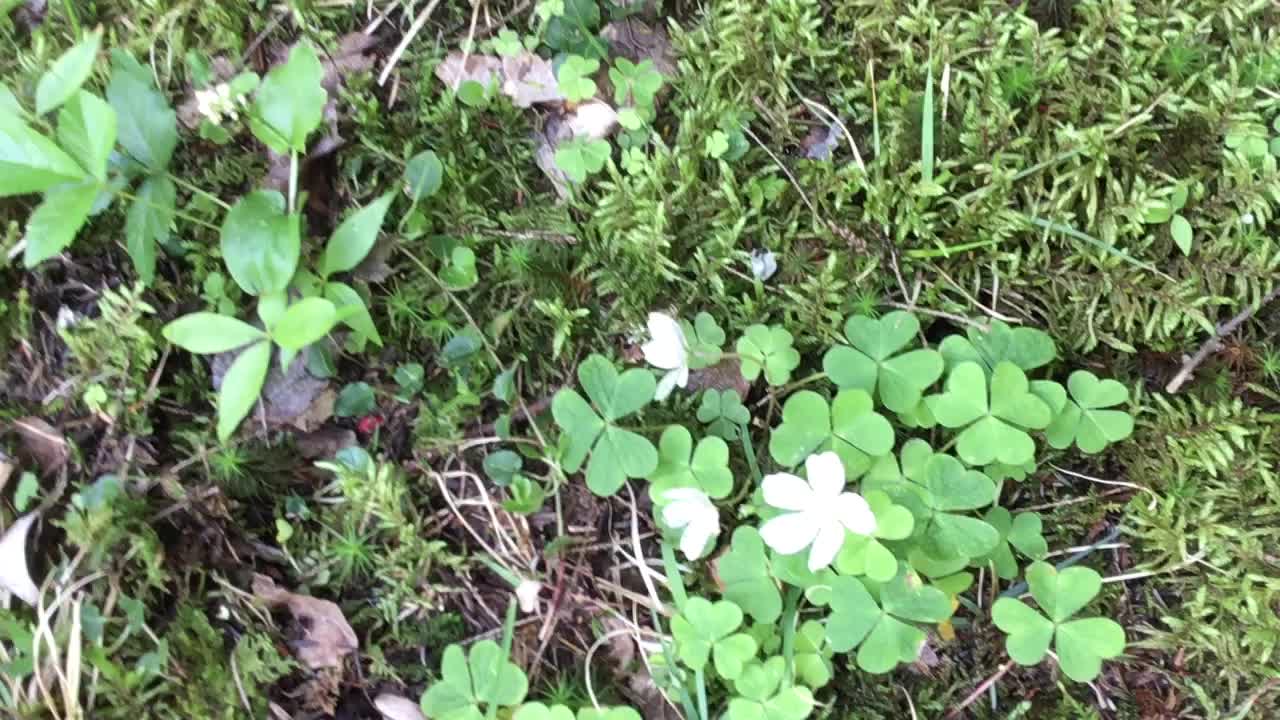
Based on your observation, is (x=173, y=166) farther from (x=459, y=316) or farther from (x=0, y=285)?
(x=459, y=316)

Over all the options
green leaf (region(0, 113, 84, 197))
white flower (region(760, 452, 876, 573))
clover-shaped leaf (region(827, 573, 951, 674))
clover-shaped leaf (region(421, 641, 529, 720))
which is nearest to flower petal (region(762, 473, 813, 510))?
white flower (region(760, 452, 876, 573))

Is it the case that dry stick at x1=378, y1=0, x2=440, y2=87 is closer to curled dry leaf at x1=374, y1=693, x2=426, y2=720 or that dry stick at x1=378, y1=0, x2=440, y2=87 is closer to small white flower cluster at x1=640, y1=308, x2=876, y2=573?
small white flower cluster at x1=640, y1=308, x2=876, y2=573

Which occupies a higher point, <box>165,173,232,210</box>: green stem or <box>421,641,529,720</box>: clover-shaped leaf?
<box>165,173,232,210</box>: green stem

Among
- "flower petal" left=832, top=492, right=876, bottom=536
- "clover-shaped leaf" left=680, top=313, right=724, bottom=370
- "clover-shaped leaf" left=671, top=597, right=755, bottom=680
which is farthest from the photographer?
"clover-shaped leaf" left=680, top=313, right=724, bottom=370

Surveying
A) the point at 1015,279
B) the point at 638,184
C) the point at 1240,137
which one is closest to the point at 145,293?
the point at 638,184

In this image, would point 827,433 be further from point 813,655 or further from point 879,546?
point 813,655

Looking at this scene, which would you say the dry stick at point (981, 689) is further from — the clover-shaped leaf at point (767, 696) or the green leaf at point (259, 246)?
the green leaf at point (259, 246)
